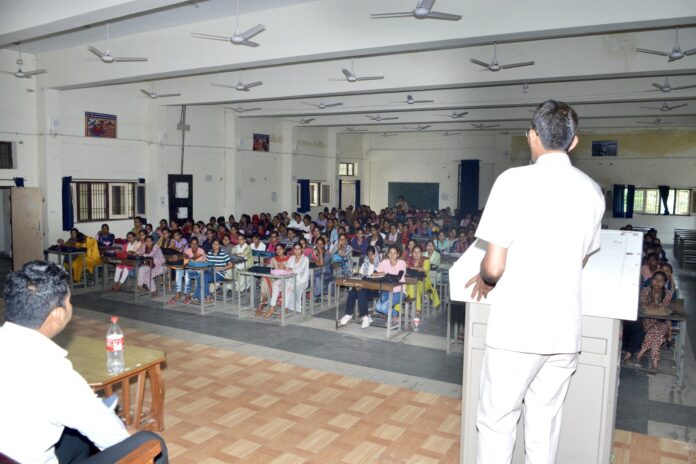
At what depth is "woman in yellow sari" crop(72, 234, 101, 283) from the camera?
34.8 feet

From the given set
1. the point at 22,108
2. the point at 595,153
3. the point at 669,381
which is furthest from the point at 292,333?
the point at 595,153

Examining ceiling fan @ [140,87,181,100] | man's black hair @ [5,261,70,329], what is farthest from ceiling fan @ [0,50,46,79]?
man's black hair @ [5,261,70,329]

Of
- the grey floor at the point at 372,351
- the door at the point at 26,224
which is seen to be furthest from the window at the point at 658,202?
the door at the point at 26,224

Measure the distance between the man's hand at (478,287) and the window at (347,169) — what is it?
22376mm

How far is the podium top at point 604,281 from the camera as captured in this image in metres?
2.31

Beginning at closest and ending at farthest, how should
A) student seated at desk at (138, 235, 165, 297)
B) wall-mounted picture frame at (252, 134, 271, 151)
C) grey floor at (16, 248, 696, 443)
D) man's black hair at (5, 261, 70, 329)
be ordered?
man's black hair at (5, 261, 70, 329), grey floor at (16, 248, 696, 443), student seated at desk at (138, 235, 165, 297), wall-mounted picture frame at (252, 134, 271, 151)

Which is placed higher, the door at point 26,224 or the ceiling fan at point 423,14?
the ceiling fan at point 423,14

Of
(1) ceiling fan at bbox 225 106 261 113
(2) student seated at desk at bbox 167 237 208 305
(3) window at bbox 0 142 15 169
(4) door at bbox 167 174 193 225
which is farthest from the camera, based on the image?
(1) ceiling fan at bbox 225 106 261 113

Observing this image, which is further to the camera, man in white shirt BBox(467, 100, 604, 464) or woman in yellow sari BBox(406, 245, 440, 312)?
woman in yellow sari BBox(406, 245, 440, 312)

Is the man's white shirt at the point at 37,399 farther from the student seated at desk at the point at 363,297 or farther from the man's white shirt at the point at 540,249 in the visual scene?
the student seated at desk at the point at 363,297

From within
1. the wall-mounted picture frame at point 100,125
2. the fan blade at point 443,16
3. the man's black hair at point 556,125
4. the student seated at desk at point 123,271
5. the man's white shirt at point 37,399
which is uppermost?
the fan blade at point 443,16

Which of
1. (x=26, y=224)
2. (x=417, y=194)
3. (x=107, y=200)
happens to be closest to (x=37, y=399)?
(x=26, y=224)

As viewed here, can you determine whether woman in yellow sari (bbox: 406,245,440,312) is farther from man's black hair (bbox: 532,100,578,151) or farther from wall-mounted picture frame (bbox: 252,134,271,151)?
wall-mounted picture frame (bbox: 252,134,271,151)

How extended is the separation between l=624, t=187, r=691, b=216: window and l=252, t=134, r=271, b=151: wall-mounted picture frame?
44.1 ft
